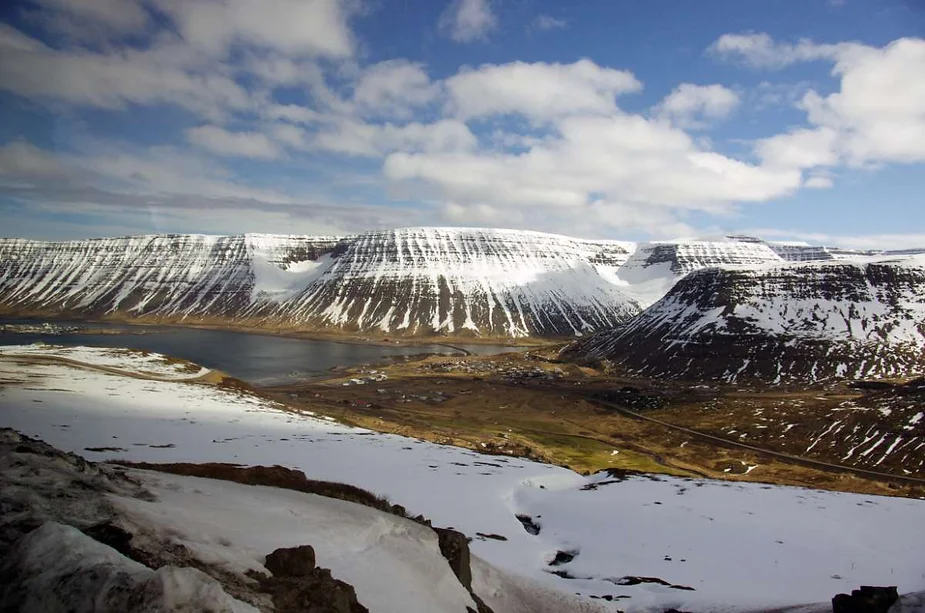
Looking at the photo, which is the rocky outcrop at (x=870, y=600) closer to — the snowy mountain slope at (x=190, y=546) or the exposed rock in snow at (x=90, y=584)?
the snowy mountain slope at (x=190, y=546)

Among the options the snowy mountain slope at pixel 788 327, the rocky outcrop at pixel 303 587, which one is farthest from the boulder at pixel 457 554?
the snowy mountain slope at pixel 788 327

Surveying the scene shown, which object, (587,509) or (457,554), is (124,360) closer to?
(587,509)

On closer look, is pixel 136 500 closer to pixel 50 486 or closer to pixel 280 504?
pixel 50 486

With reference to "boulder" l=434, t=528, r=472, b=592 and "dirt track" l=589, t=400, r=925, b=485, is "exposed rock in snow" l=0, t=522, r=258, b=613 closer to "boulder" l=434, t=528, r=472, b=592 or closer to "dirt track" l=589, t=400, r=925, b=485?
"boulder" l=434, t=528, r=472, b=592

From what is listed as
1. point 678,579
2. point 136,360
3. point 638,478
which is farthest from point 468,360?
point 678,579

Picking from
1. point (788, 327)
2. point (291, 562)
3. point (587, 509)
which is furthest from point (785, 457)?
point (788, 327)
